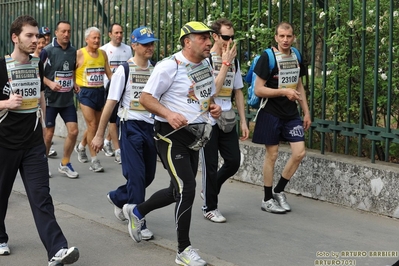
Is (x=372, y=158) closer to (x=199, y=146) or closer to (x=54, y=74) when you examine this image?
(x=199, y=146)

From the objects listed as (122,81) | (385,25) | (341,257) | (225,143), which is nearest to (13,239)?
(122,81)

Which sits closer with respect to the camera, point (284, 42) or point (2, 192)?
point (2, 192)

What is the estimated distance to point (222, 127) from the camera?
24.2ft

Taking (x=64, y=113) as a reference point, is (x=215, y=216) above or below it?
below

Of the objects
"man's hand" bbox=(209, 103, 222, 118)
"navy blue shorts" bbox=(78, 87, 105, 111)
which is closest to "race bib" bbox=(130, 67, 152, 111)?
"man's hand" bbox=(209, 103, 222, 118)

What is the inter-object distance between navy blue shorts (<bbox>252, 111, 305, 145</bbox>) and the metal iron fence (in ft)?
2.61

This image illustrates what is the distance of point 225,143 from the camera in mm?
7484

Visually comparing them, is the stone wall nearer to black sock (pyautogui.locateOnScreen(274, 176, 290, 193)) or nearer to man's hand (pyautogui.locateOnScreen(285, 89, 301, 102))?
black sock (pyautogui.locateOnScreen(274, 176, 290, 193))

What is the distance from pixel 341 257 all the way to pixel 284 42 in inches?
93.4

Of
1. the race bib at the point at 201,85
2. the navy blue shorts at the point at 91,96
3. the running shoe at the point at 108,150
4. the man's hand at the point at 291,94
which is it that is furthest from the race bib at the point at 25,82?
the running shoe at the point at 108,150

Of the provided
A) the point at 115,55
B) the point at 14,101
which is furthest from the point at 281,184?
the point at 115,55

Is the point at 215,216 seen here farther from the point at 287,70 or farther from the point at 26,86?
the point at 26,86

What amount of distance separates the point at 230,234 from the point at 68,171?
357 cm

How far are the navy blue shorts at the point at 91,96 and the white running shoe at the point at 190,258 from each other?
4841mm
